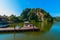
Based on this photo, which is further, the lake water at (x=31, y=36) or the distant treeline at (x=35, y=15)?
the distant treeline at (x=35, y=15)

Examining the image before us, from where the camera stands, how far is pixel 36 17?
30.8m

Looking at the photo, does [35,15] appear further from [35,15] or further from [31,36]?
[31,36]

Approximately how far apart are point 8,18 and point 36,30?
1502 centimetres

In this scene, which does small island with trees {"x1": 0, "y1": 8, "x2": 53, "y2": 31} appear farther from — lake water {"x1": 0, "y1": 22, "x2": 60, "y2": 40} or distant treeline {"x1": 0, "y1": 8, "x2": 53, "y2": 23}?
lake water {"x1": 0, "y1": 22, "x2": 60, "y2": 40}

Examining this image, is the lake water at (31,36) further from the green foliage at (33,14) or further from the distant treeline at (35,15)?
the green foliage at (33,14)

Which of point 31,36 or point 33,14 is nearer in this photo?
point 31,36

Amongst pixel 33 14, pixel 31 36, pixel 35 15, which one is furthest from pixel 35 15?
pixel 31 36

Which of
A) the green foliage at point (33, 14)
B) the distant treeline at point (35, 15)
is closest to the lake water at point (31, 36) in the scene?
the distant treeline at point (35, 15)

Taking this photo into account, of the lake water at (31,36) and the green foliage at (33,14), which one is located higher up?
the green foliage at (33,14)

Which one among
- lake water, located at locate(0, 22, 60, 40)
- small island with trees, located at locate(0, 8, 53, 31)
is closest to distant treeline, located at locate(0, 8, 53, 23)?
small island with trees, located at locate(0, 8, 53, 31)

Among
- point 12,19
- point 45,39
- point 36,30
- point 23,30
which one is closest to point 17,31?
point 23,30

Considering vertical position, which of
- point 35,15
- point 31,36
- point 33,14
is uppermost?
point 33,14

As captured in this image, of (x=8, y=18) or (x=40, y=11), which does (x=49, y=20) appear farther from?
(x=8, y=18)

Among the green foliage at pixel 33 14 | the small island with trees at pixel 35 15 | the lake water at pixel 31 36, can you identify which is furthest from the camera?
the green foliage at pixel 33 14
